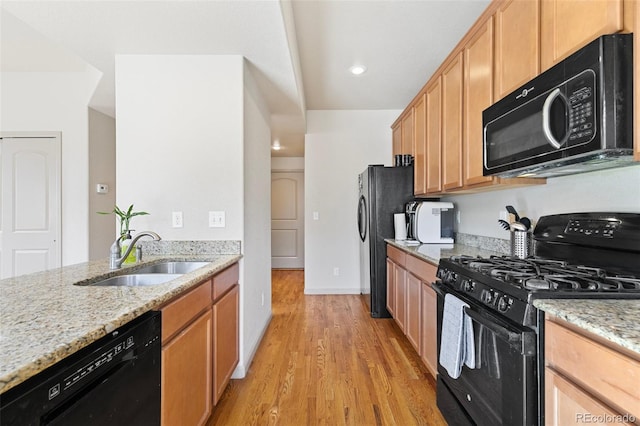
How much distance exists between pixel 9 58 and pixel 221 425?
3907 mm

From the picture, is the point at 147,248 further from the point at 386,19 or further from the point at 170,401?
the point at 386,19

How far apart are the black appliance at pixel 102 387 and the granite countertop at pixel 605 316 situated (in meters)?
1.29

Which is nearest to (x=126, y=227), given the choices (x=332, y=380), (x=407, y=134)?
(x=332, y=380)

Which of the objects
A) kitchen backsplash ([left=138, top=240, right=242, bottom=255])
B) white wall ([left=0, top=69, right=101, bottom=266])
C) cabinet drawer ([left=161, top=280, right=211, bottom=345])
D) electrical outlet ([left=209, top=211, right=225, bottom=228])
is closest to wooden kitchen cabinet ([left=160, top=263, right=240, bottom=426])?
cabinet drawer ([left=161, top=280, right=211, bottom=345])

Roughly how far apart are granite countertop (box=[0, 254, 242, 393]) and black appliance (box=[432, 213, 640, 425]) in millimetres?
1266

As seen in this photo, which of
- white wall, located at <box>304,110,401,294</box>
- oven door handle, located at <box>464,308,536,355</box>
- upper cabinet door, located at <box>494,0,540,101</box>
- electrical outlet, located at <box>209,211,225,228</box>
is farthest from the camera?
white wall, located at <box>304,110,401,294</box>

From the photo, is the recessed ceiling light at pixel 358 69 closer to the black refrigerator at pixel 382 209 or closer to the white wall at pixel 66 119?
the black refrigerator at pixel 382 209

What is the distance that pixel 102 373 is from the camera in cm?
81

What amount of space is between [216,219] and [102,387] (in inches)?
56.1

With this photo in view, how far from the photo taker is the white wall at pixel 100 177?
3.26m

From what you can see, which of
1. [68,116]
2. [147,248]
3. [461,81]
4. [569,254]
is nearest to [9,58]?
[68,116]

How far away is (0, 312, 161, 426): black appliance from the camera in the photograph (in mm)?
610

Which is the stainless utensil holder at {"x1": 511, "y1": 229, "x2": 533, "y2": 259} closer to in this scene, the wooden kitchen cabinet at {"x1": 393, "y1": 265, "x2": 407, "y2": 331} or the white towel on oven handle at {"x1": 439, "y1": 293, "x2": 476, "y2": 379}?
the white towel on oven handle at {"x1": 439, "y1": 293, "x2": 476, "y2": 379}

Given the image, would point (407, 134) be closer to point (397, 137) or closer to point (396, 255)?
point (397, 137)
